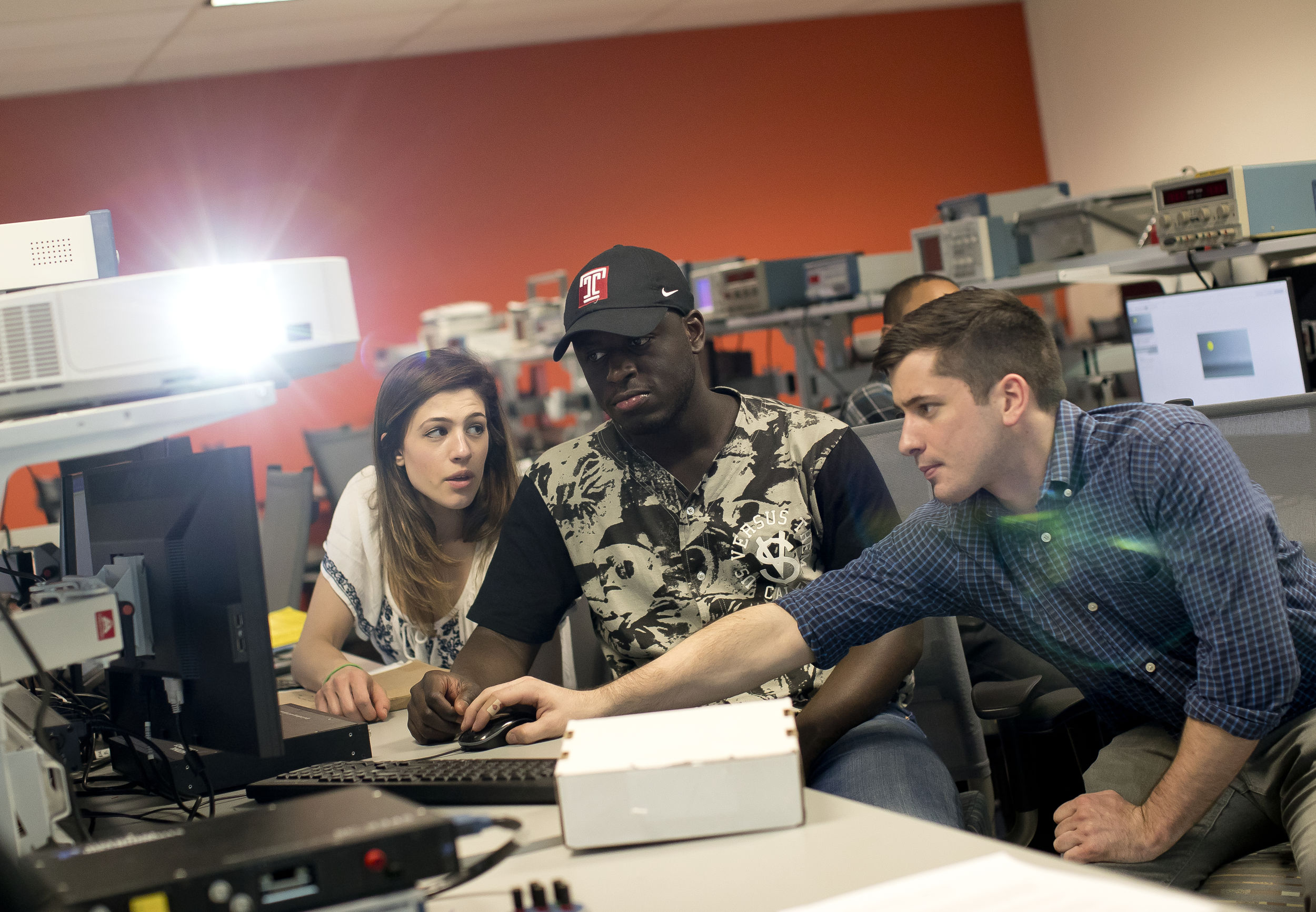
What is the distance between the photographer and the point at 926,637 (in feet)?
5.95

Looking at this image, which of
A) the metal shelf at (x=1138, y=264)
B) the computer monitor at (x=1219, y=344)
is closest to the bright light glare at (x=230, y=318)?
the metal shelf at (x=1138, y=264)

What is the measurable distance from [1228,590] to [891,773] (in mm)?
451

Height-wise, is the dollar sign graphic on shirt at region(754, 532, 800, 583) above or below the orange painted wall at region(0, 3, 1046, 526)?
below

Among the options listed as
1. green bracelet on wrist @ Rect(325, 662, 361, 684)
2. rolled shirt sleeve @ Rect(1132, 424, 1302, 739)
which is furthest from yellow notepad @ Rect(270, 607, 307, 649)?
rolled shirt sleeve @ Rect(1132, 424, 1302, 739)

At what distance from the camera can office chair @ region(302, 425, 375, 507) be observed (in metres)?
4.61

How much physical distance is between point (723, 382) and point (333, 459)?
1675mm

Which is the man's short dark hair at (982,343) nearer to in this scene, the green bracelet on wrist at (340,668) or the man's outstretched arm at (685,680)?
the man's outstretched arm at (685,680)

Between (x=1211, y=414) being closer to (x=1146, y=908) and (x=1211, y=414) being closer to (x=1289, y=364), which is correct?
(x=1146, y=908)

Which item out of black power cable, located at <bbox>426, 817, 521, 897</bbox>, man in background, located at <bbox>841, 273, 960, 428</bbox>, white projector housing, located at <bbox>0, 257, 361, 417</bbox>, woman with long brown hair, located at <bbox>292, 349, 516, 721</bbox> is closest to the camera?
black power cable, located at <bbox>426, 817, 521, 897</bbox>

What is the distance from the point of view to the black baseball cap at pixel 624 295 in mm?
1708

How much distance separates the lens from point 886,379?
2.96 meters

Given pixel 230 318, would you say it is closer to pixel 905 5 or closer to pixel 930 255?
pixel 930 255

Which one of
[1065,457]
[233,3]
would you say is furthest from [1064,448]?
[233,3]

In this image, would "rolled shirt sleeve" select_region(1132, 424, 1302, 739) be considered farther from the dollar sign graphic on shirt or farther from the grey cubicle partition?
the dollar sign graphic on shirt
